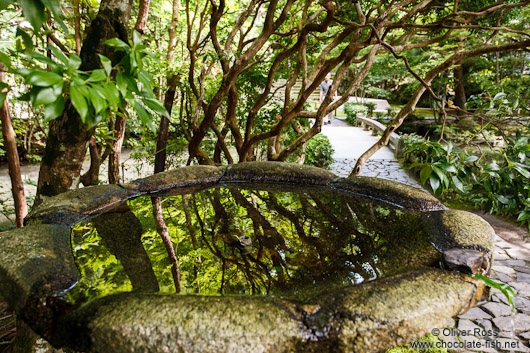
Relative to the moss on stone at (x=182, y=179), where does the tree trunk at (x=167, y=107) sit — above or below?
above

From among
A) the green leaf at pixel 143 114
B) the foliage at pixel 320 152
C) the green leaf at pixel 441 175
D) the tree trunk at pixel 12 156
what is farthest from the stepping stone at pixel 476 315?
the foliage at pixel 320 152

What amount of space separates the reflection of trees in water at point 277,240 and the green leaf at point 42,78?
3.88 feet

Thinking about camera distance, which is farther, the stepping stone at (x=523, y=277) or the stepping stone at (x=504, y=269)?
the stepping stone at (x=504, y=269)

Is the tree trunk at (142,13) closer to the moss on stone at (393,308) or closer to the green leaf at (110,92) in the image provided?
the green leaf at (110,92)

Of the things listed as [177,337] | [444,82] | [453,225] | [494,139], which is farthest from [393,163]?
[177,337]

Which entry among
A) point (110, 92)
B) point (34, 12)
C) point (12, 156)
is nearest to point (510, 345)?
point (110, 92)

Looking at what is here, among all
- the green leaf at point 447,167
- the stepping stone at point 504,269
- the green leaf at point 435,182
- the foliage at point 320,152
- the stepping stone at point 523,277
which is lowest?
the stepping stone at point 523,277

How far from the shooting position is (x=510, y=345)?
88.8 inches

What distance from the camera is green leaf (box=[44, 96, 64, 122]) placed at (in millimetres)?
903

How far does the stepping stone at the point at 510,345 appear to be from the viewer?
221 centimetres

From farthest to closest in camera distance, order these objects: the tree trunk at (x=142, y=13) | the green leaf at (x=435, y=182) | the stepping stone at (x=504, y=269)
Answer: the tree trunk at (x=142, y=13)
the stepping stone at (x=504, y=269)
the green leaf at (x=435, y=182)

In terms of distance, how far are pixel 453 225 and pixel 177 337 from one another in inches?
72.5

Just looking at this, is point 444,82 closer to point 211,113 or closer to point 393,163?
point 393,163

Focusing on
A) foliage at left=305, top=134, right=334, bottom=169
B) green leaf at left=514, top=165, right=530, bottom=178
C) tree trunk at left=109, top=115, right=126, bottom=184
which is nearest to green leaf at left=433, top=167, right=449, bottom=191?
green leaf at left=514, top=165, right=530, bottom=178
